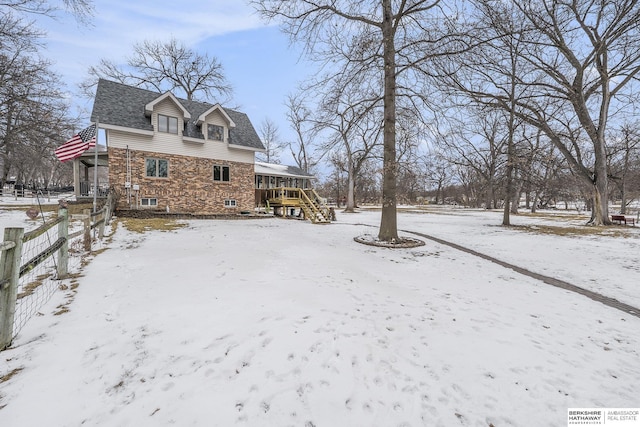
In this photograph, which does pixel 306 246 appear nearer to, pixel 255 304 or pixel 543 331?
pixel 255 304

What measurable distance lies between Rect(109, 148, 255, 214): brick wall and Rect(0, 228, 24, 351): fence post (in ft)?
49.5

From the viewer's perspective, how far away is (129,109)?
54.9 feet

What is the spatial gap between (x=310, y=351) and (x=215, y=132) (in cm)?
1921

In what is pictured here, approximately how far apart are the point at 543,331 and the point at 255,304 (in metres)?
4.17

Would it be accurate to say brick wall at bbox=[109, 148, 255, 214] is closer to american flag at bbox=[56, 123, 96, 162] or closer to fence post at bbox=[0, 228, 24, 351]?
american flag at bbox=[56, 123, 96, 162]

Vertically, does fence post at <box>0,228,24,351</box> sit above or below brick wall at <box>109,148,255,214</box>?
below

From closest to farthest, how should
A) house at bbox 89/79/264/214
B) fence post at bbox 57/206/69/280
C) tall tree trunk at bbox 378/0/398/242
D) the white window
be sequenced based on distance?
fence post at bbox 57/206/69/280 → tall tree trunk at bbox 378/0/398/242 → house at bbox 89/79/264/214 → the white window

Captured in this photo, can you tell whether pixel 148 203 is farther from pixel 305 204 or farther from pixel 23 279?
pixel 23 279

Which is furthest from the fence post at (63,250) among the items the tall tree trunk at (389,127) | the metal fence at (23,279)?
the tall tree trunk at (389,127)

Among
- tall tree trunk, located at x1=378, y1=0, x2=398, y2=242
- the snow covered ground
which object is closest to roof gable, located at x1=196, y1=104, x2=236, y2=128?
tall tree trunk, located at x1=378, y1=0, x2=398, y2=242

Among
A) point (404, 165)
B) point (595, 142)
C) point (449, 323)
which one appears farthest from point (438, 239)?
point (595, 142)

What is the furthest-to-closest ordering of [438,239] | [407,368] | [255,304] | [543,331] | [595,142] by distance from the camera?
[595,142] < [438,239] < [255,304] < [543,331] < [407,368]

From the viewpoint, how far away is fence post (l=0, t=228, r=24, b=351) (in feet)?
9.55

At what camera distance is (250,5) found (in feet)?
29.5
